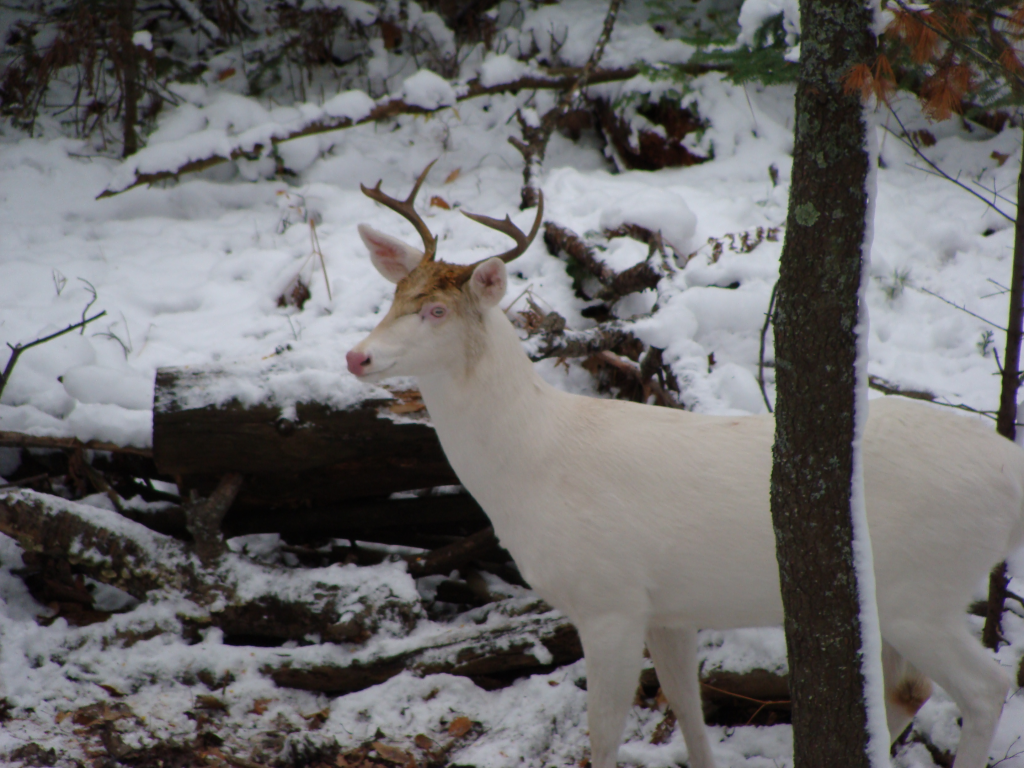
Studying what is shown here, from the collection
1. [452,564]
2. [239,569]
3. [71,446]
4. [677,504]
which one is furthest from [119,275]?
[677,504]

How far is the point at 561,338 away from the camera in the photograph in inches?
164

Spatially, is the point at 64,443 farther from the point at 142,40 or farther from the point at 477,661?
the point at 142,40

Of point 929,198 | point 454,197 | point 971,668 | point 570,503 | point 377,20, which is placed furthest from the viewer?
point 377,20

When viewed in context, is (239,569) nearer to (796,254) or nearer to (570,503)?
(570,503)

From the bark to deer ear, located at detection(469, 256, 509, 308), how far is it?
1.18 meters

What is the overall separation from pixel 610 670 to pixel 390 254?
1671 mm

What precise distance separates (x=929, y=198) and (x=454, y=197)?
3608mm

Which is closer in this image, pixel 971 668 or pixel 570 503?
pixel 971 668

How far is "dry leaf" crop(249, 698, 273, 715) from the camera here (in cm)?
339

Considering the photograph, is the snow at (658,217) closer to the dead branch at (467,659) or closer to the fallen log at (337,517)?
the fallen log at (337,517)

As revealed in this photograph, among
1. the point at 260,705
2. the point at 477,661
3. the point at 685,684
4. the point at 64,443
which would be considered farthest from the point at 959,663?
the point at 64,443

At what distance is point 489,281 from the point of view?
112 inches

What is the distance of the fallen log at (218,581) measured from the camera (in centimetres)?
366

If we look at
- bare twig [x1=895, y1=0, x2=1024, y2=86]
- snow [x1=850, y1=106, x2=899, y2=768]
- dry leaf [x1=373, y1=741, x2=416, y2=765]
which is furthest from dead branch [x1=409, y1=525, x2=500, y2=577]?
bare twig [x1=895, y1=0, x2=1024, y2=86]
